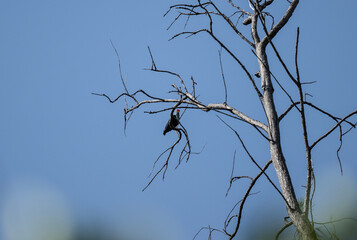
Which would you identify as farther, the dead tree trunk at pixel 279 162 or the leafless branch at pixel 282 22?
the leafless branch at pixel 282 22

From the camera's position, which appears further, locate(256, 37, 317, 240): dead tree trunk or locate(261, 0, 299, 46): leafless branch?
locate(261, 0, 299, 46): leafless branch

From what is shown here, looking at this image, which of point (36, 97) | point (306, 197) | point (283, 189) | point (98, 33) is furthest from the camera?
point (98, 33)

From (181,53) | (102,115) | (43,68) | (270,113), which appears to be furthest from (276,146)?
(43,68)

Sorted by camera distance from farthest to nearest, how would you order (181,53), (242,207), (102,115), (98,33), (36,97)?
(98,33) → (36,97) → (181,53) → (102,115) → (242,207)

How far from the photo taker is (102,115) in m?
122

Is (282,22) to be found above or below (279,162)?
above

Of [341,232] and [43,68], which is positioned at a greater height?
[43,68]

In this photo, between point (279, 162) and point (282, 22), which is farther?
point (282, 22)

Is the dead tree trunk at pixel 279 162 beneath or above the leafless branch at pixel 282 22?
beneath

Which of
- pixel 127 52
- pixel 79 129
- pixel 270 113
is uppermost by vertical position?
pixel 127 52

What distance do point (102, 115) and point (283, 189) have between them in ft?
400

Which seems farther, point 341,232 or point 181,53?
point 181,53

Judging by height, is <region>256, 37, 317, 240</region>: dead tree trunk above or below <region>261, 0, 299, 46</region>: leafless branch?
below

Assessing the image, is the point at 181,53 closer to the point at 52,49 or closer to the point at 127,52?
the point at 127,52
